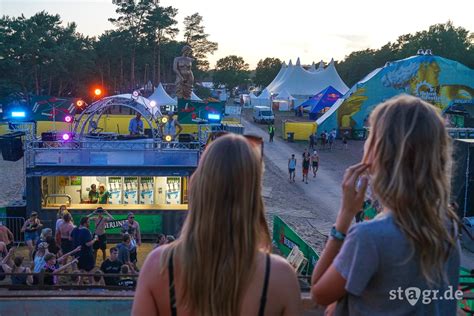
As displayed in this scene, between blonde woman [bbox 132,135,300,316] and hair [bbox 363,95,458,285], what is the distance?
0.46 m

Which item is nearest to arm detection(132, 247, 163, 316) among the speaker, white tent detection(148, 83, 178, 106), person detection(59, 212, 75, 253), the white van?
person detection(59, 212, 75, 253)

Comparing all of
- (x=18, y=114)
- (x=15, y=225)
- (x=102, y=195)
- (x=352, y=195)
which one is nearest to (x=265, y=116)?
(x=18, y=114)

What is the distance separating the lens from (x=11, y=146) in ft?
50.6

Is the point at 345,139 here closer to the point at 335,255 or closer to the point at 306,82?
the point at 306,82

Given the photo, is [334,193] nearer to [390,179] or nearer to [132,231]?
[132,231]

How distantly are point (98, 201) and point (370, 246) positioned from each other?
44.0 feet

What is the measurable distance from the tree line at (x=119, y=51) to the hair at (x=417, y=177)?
49816 mm

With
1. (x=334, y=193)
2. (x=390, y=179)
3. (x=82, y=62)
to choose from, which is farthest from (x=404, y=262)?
(x=82, y=62)

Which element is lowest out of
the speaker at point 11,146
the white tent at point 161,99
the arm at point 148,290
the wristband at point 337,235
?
the speaker at point 11,146

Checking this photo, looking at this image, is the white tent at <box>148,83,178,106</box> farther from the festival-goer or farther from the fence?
the festival-goer

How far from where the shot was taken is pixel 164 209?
14211mm

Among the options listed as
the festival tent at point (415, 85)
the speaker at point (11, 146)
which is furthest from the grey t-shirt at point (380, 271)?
the festival tent at point (415, 85)

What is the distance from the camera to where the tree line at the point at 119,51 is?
49250mm

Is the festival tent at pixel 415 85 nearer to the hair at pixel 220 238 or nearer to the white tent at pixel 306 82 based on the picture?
the white tent at pixel 306 82
